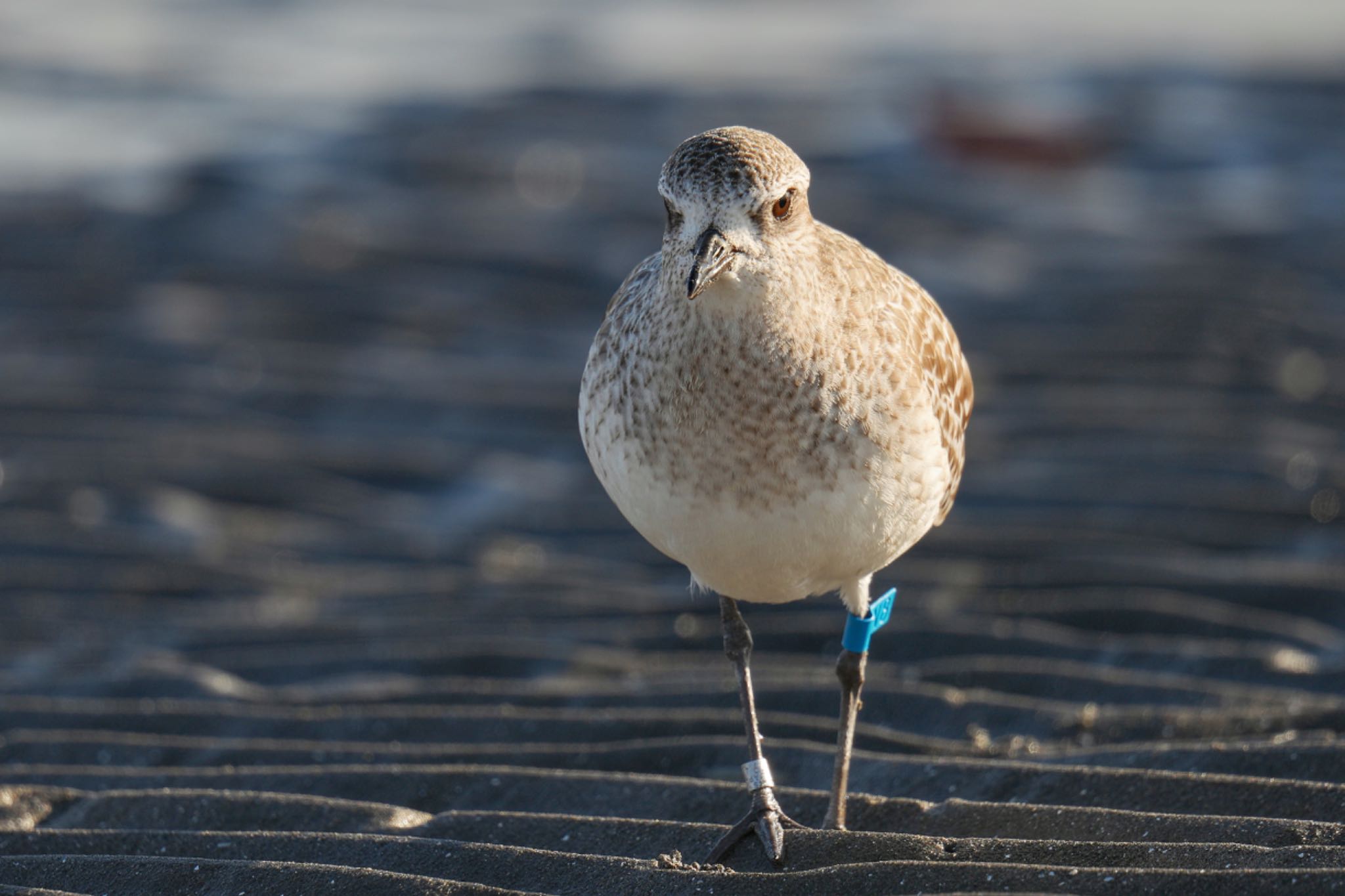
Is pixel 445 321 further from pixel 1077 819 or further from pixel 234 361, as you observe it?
pixel 1077 819

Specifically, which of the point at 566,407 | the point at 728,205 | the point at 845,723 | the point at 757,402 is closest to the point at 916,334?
the point at 757,402

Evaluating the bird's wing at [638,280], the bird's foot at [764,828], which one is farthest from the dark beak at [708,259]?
the bird's foot at [764,828]

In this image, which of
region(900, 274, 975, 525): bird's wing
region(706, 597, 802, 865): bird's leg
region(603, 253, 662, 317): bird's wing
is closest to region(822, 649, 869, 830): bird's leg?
region(706, 597, 802, 865): bird's leg

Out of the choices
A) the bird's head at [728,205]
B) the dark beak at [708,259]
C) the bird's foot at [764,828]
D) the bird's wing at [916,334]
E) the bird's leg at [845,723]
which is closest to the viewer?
the dark beak at [708,259]

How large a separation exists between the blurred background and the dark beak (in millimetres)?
1795

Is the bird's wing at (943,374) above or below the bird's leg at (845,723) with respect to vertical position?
above

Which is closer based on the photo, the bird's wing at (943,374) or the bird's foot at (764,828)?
the bird's foot at (764,828)

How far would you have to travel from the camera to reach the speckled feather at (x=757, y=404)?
3957 millimetres

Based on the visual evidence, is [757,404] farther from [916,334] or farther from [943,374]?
[943,374]

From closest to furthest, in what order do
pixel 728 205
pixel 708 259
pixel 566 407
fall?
pixel 708 259 → pixel 728 205 → pixel 566 407

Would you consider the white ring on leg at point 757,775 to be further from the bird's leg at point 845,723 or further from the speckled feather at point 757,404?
the speckled feather at point 757,404

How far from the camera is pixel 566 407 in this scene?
1064 centimetres

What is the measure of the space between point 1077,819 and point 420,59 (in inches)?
765

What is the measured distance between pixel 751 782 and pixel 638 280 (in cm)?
138
